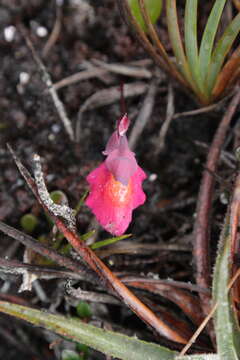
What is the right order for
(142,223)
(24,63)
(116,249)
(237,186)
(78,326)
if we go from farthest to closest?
(24,63), (142,223), (116,249), (237,186), (78,326)

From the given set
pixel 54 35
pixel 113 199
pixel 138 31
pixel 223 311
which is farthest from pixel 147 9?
pixel 223 311

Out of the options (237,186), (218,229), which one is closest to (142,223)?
(218,229)

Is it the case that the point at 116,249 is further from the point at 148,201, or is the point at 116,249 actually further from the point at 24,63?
the point at 24,63

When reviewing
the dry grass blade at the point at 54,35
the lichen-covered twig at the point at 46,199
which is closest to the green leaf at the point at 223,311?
the lichen-covered twig at the point at 46,199

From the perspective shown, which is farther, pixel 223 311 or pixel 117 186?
pixel 117 186

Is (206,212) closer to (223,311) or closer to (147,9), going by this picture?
(223,311)
